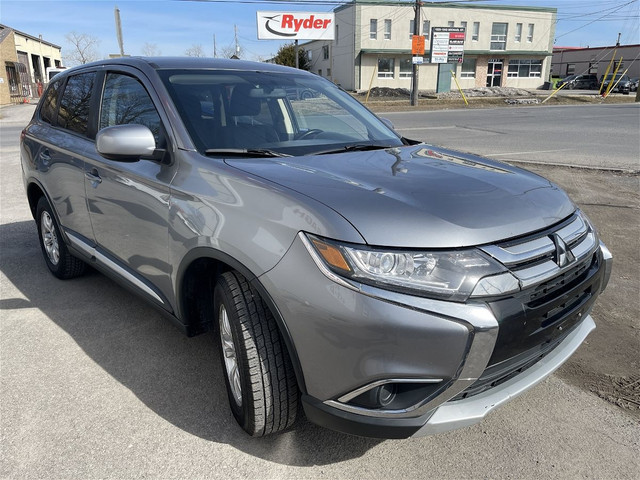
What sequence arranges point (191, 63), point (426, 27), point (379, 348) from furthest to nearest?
point (426, 27)
point (191, 63)
point (379, 348)

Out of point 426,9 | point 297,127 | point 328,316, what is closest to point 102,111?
point 297,127

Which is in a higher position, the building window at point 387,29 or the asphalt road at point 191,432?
the building window at point 387,29

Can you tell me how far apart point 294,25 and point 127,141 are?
44225 mm

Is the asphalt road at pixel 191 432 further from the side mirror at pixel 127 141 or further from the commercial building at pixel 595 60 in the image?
the commercial building at pixel 595 60

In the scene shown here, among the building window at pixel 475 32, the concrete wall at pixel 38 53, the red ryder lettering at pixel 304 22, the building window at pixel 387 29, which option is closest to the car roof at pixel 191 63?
the red ryder lettering at pixel 304 22

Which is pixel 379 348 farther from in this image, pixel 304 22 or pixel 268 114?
pixel 304 22

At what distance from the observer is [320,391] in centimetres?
204

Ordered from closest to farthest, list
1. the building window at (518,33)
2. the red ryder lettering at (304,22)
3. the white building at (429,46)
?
the red ryder lettering at (304,22)
the white building at (429,46)
the building window at (518,33)

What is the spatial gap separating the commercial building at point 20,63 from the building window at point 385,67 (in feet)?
101

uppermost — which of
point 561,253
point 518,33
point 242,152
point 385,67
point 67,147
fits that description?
point 518,33

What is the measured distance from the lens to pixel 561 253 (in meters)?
2.16

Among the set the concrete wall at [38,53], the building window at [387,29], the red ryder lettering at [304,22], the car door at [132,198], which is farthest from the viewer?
the concrete wall at [38,53]

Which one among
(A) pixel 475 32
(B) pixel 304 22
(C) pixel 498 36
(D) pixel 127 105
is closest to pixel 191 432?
(D) pixel 127 105

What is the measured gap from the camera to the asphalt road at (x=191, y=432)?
2.32 meters
